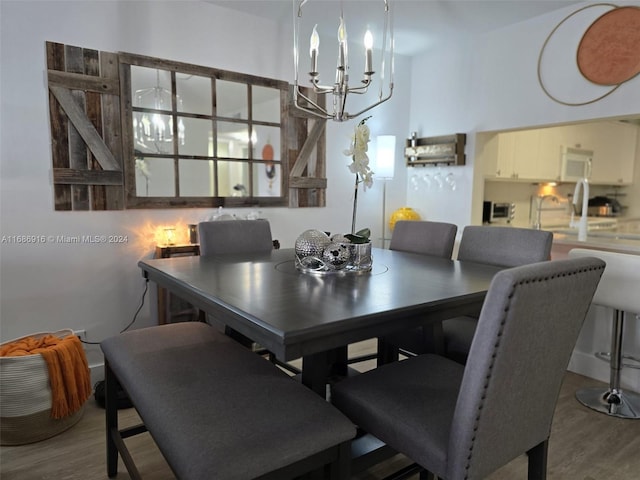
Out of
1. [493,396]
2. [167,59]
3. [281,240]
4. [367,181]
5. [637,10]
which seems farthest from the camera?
[281,240]

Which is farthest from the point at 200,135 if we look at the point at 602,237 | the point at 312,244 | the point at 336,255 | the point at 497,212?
the point at 602,237

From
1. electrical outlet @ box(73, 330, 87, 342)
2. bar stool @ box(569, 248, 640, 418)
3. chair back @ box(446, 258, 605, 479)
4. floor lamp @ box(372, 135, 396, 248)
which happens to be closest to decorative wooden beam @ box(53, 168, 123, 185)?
electrical outlet @ box(73, 330, 87, 342)

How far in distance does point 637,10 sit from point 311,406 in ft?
10.4

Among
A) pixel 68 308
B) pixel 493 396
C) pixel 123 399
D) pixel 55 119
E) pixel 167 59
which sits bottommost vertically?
pixel 123 399

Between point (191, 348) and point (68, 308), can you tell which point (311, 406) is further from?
point (68, 308)

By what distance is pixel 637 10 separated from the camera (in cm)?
273

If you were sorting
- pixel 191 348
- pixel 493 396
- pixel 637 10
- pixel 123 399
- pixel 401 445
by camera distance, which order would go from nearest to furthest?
pixel 493 396 < pixel 401 445 < pixel 191 348 < pixel 123 399 < pixel 637 10

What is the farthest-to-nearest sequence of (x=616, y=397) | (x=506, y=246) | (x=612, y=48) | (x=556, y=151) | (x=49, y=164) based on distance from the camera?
1. (x=556, y=151)
2. (x=612, y=48)
3. (x=49, y=164)
4. (x=616, y=397)
5. (x=506, y=246)

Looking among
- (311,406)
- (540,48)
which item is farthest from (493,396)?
(540,48)

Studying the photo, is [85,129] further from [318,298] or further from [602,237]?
[602,237]

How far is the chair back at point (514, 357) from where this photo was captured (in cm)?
97

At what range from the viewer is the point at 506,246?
2.22 metres

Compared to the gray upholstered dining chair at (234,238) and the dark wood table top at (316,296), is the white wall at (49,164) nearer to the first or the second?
the gray upholstered dining chair at (234,238)

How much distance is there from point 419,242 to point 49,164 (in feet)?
7.36
